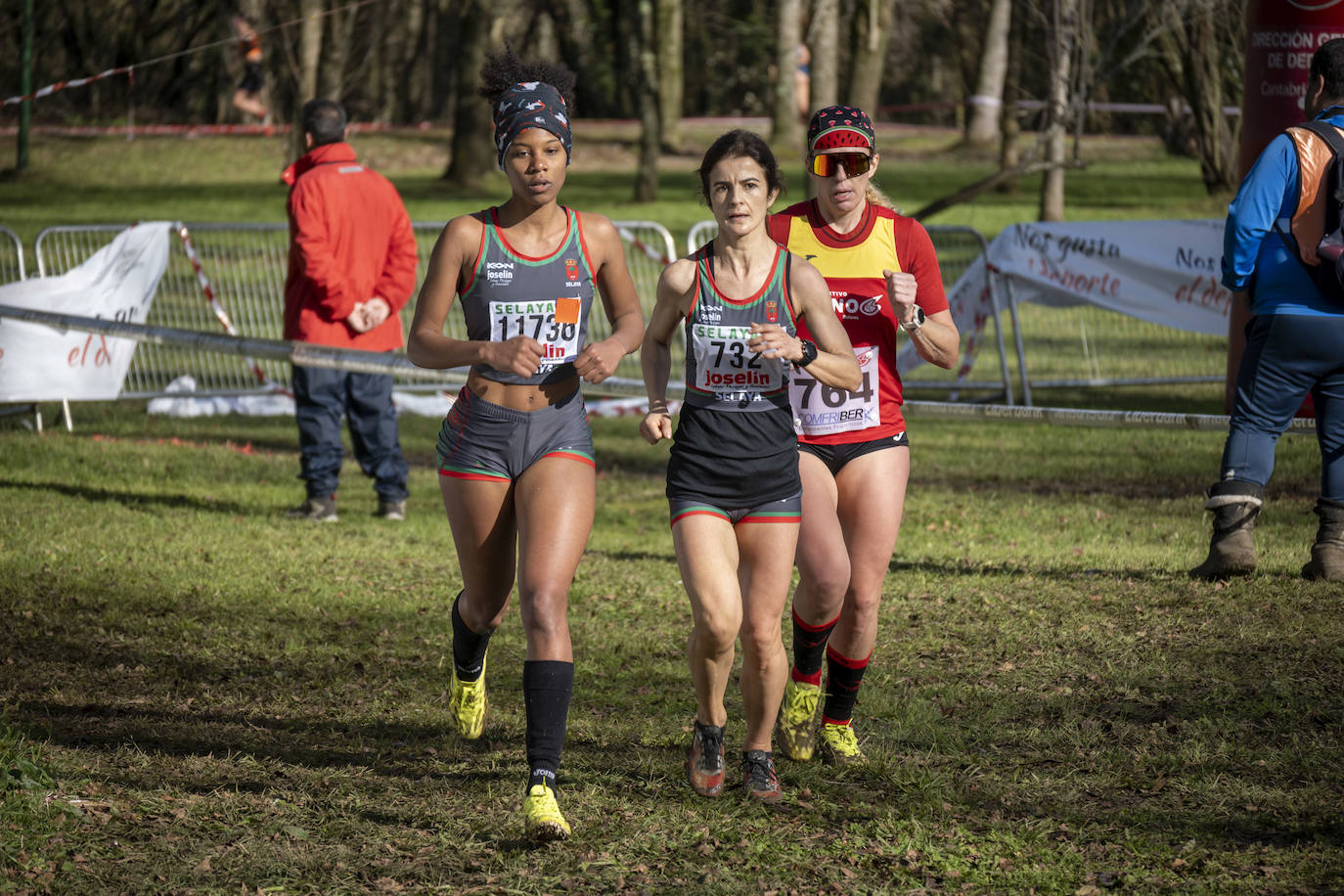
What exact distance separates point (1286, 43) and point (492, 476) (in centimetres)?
723

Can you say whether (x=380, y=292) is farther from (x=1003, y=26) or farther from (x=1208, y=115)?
(x=1003, y=26)

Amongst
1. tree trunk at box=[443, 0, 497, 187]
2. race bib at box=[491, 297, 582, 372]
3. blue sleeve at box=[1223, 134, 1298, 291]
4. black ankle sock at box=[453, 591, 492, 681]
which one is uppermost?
tree trunk at box=[443, 0, 497, 187]

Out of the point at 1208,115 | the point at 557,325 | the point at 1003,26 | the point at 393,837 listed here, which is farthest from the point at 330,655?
the point at 1003,26

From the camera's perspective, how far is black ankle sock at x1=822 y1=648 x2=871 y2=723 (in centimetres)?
521

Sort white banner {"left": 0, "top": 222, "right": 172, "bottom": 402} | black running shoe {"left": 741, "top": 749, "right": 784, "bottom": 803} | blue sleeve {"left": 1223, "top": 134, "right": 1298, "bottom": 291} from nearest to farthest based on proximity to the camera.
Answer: black running shoe {"left": 741, "top": 749, "right": 784, "bottom": 803} < blue sleeve {"left": 1223, "top": 134, "right": 1298, "bottom": 291} < white banner {"left": 0, "top": 222, "right": 172, "bottom": 402}

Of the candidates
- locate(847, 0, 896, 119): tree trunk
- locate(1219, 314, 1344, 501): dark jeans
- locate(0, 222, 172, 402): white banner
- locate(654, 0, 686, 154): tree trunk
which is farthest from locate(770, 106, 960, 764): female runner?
locate(654, 0, 686, 154): tree trunk

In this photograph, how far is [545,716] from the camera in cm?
448

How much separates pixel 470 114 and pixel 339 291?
24.0 m

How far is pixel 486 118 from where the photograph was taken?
1298 inches

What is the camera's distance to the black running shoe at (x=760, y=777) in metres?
4.86

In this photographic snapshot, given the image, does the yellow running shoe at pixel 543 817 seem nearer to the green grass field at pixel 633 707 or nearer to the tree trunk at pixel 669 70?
the green grass field at pixel 633 707

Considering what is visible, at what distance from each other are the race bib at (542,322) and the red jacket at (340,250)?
4.37m

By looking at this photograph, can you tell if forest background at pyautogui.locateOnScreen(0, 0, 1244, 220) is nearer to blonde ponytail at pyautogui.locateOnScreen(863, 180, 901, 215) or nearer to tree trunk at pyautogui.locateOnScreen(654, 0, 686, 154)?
tree trunk at pyautogui.locateOnScreen(654, 0, 686, 154)

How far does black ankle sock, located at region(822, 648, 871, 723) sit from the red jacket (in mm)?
4544
